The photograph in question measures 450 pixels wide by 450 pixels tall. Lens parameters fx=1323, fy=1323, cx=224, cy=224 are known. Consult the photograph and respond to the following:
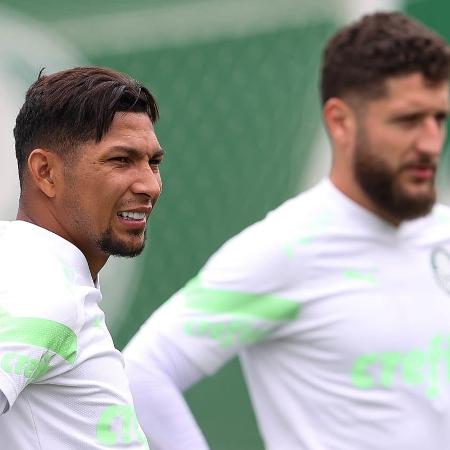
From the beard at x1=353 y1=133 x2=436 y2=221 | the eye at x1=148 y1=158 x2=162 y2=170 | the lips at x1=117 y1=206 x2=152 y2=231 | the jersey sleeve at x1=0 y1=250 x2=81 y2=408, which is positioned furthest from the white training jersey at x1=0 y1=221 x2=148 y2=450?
the beard at x1=353 y1=133 x2=436 y2=221

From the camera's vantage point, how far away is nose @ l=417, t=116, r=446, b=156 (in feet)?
10.3

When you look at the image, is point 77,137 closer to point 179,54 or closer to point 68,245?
point 68,245

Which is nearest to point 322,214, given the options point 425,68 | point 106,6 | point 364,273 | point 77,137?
point 364,273

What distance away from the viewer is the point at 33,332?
2109 mm

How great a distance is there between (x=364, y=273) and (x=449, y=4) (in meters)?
2.84

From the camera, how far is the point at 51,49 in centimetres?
597

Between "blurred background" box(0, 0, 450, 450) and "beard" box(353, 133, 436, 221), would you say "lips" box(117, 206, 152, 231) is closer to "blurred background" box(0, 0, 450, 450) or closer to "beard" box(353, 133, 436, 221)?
"beard" box(353, 133, 436, 221)

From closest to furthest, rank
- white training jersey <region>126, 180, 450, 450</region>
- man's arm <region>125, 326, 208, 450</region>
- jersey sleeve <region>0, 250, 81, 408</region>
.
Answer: jersey sleeve <region>0, 250, 81, 408</region> → white training jersey <region>126, 180, 450, 450</region> → man's arm <region>125, 326, 208, 450</region>

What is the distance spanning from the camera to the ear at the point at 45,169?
2.38 metres

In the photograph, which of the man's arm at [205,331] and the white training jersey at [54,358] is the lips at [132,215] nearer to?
the white training jersey at [54,358]

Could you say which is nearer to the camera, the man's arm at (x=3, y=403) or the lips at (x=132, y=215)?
the man's arm at (x=3, y=403)

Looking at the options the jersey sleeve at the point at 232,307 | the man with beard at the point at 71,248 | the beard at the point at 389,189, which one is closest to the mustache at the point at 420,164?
the beard at the point at 389,189

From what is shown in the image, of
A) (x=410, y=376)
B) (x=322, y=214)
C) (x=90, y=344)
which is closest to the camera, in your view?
(x=90, y=344)

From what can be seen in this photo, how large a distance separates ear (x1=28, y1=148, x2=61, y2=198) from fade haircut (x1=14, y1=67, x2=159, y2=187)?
0.01m
